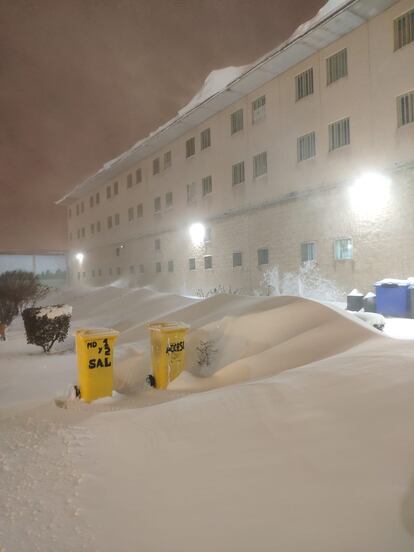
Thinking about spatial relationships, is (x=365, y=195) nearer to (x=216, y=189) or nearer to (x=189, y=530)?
(x=216, y=189)

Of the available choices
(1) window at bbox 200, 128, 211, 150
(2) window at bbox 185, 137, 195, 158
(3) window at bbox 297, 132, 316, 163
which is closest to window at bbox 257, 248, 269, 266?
(3) window at bbox 297, 132, 316, 163

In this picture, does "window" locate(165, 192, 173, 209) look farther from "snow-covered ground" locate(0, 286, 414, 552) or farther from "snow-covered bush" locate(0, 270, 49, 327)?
"snow-covered ground" locate(0, 286, 414, 552)

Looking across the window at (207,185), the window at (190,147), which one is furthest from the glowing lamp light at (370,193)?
the window at (190,147)

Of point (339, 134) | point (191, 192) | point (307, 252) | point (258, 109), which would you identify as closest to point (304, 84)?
point (258, 109)

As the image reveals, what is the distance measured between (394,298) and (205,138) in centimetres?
1484

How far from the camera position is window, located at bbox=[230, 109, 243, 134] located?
19219 millimetres

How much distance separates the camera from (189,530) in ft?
7.70

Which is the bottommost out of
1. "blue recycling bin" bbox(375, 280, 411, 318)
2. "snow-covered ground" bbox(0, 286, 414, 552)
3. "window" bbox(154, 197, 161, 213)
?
"snow-covered ground" bbox(0, 286, 414, 552)

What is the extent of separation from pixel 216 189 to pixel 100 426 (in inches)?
708

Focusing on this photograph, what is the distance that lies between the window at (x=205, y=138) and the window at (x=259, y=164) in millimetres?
4266

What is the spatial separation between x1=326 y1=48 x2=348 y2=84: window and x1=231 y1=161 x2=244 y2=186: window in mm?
5688

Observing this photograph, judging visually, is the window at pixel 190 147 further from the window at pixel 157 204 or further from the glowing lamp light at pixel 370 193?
the glowing lamp light at pixel 370 193

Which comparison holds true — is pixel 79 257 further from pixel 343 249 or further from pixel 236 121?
pixel 343 249

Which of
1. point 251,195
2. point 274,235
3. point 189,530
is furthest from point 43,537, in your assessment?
point 251,195
